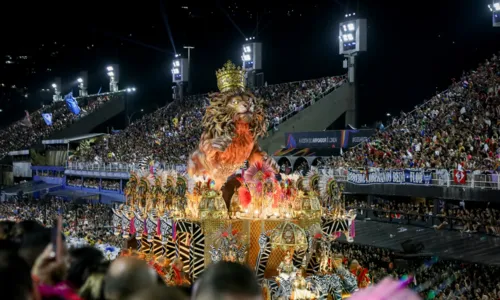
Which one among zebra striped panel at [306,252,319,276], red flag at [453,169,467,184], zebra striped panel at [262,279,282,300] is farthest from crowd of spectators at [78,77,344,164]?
zebra striped panel at [262,279,282,300]

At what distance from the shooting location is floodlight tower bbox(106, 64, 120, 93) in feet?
203

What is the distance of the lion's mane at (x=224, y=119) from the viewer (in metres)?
14.1

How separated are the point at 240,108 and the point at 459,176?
906cm

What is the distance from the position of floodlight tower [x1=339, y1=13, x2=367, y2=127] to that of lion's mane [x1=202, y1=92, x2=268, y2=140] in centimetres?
2152

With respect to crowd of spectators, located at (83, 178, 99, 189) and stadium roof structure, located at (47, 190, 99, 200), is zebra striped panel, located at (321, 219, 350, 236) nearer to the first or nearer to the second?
stadium roof structure, located at (47, 190, 99, 200)

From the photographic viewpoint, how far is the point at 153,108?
56562 millimetres

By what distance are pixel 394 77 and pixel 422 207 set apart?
14.4 m

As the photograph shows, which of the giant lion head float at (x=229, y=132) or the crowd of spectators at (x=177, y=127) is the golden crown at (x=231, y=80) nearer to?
the giant lion head float at (x=229, y=132)

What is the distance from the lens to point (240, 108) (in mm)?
14062

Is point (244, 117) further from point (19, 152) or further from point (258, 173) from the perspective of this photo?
point (19, 152)

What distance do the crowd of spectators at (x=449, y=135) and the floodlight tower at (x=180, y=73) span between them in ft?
83.5

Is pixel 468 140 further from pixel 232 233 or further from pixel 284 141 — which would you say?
pixel 284 141

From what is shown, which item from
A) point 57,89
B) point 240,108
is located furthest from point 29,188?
point 240,108

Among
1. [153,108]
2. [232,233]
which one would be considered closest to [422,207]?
[232,233]
